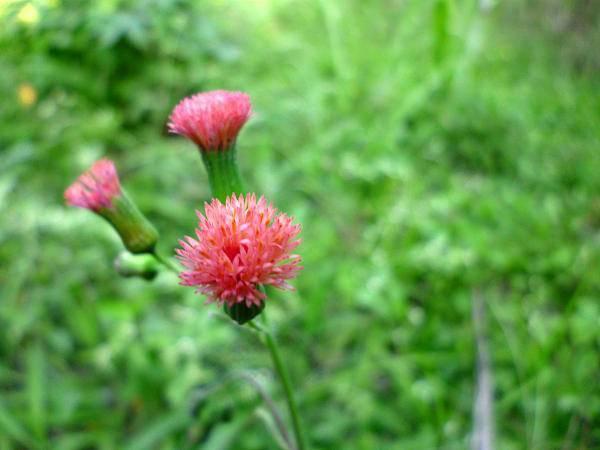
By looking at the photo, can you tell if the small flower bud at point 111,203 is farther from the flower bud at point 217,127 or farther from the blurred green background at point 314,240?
the blurred green background at point 314,240

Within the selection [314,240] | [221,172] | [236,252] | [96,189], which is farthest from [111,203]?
[314,240]

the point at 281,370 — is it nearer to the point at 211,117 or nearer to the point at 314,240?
the point at 211,117

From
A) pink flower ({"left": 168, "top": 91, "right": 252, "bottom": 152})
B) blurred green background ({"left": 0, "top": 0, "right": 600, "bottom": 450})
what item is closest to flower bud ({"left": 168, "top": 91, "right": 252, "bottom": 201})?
pink flower ({"left": 168, "top": 91, "right": 252, "bottom": 152})

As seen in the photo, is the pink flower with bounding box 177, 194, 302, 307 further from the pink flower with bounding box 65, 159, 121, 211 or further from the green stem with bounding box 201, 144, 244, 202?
the pink flower with bounding box 65, 159, 121, 211

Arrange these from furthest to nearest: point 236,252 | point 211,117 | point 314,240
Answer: point 314,240 → point 211,117 → point 236,252

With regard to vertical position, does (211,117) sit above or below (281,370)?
above

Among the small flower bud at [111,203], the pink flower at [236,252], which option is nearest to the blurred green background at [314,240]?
the small flower bud at [111,203]

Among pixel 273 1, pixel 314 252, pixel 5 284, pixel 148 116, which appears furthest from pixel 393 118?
pixel 5 284
